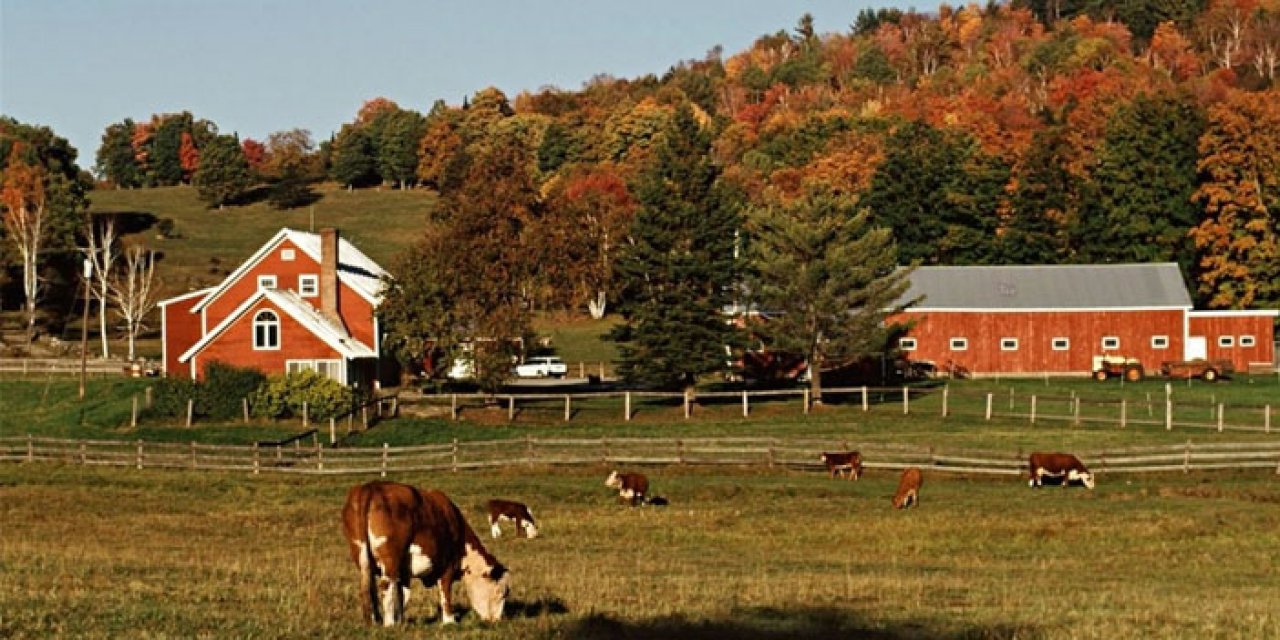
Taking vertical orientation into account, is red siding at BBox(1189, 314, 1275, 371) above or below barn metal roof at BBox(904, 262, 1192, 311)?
below

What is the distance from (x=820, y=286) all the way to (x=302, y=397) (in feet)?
69.4

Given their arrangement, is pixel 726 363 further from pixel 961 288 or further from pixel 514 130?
pixel 514 130

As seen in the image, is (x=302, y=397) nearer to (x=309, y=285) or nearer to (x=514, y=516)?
(x=309, y=285)

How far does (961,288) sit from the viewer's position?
264 feet

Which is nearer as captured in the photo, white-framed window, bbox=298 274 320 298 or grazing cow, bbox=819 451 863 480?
grazing cow, bbox=819 451 863 480

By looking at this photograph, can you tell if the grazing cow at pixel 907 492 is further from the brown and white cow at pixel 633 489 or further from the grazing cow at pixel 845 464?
the grazing cow at pixel 845 464

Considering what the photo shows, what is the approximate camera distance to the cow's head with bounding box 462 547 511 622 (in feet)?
60.8

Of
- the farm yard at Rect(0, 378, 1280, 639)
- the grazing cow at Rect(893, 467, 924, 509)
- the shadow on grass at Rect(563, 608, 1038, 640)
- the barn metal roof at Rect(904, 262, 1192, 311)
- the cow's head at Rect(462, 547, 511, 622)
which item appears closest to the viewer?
the shadow on grass at Rect(563, 608, 1038, 640)

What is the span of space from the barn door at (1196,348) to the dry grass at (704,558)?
35616mm

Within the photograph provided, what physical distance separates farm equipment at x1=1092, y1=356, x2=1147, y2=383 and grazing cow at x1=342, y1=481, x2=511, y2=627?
198 feet

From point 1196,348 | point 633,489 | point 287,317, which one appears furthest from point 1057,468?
point 1196,348

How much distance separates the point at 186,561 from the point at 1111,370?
5681cm

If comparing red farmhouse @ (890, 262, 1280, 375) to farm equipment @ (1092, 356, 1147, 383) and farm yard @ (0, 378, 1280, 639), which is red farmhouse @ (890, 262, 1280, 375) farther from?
farm yard @ (0, 378, 1280, 639)

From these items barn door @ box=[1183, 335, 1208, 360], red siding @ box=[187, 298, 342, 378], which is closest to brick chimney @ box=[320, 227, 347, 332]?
red siding @ box=[187, 298, 342, 378]
